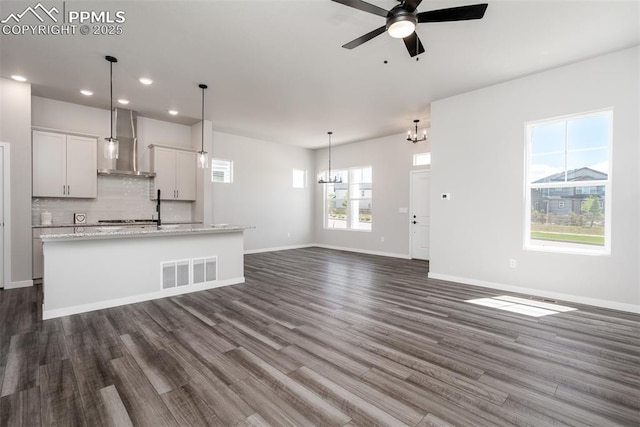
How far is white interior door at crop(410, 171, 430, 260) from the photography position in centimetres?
720

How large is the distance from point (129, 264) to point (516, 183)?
5.59m

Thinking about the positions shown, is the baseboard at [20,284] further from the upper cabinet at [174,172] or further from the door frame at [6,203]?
the upper cabinet at [174,172]

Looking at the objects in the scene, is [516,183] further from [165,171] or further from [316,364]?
[165,171]

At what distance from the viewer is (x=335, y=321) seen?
3.28 m

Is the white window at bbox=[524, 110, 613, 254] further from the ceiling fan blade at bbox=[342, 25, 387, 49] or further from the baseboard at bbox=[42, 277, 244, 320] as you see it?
the baseboard at bbox=[42, 277, 244, 320]

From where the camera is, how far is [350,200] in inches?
349

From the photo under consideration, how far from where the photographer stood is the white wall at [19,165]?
4.48 metres

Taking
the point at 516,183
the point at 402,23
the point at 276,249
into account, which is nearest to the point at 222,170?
the point at 276,249

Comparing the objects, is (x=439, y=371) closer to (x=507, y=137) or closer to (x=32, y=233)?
(x=507, y=137)

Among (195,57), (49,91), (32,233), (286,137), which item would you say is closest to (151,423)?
(195,57)

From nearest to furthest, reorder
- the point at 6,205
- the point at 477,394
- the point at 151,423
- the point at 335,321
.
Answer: the point at 151,423 < the point at 477,394 < the point at 335,321 < the point at 6,205

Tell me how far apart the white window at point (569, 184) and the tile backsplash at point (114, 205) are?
22.3 ft

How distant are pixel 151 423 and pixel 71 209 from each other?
211 inches

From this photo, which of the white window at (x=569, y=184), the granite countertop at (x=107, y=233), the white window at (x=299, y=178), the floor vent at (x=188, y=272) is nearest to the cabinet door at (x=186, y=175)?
the granite countertop at (x=107, y=233)
